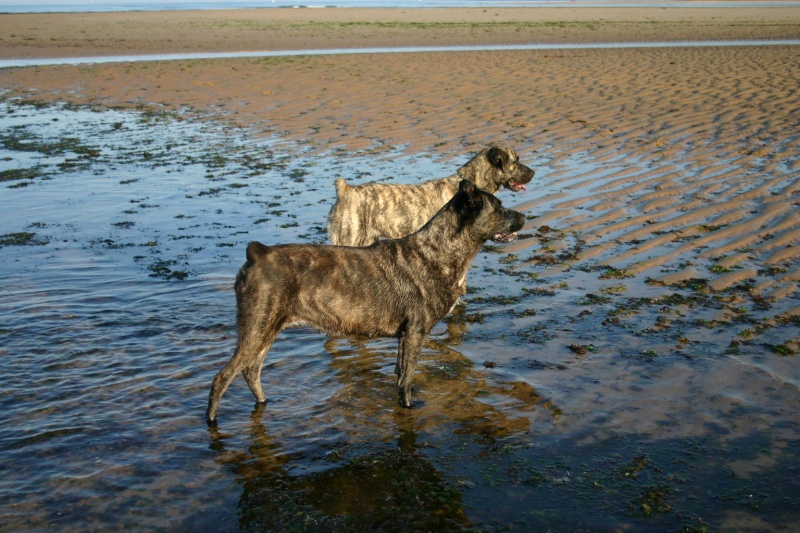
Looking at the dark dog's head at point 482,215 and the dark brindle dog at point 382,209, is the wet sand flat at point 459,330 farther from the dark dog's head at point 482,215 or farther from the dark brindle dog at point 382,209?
the dark dog's head at point 482,215

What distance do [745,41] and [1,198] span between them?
33.6 metres

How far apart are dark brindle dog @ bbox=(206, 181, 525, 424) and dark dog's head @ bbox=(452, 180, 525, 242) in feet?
0.03

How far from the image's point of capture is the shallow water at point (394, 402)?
5992 millimetres

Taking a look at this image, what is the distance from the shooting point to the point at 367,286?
754 centimetres

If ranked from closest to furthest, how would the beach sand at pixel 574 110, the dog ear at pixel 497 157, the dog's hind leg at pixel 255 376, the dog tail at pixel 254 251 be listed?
the dog tail at pixel 254 251 → the dog's hind leg at pixel 255 376 → the dog ear at pixel 497 157 → the beach sand at pixel 574 110

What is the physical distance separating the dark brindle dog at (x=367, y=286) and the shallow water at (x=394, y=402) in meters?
0.67

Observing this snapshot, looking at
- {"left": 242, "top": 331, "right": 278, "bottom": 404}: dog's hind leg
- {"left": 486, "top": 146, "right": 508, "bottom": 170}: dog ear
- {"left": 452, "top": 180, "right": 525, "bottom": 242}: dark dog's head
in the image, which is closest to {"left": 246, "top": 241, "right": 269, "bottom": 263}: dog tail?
{"left": 242, "top": 331, "right": 278, "bottom": 404}: dog's hind leg

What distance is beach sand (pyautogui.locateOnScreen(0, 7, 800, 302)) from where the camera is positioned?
12.0 meters

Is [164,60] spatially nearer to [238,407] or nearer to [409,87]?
[409,87]

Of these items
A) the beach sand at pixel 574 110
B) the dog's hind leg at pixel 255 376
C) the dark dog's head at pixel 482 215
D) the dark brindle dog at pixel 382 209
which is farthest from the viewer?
the beach sand at pixel 574 110

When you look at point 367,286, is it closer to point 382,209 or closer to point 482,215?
point 482,215

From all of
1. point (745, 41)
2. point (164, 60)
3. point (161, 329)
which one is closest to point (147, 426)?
point (161, 329)

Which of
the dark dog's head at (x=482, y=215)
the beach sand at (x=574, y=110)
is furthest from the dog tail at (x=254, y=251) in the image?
the beach sand at (x=574, y=110)

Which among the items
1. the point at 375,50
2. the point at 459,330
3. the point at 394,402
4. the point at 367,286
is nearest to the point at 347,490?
the point at 394,402
